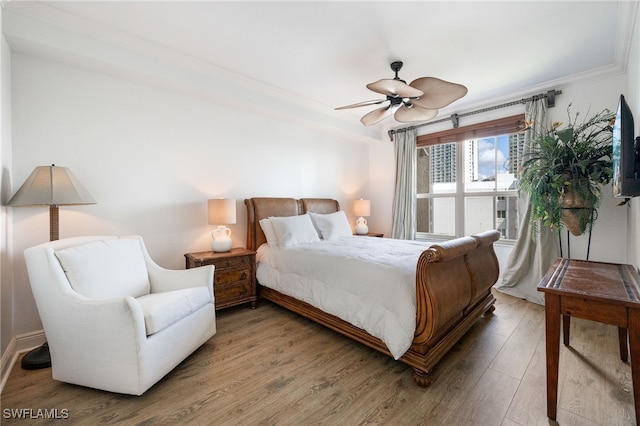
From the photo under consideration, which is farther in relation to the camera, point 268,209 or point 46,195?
point 268,209

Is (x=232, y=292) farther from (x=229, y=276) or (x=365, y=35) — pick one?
(x=365, y=35)

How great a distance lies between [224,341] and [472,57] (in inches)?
146

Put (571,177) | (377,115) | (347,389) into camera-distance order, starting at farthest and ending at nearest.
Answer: (377,115) < (571,177) < (347,389)

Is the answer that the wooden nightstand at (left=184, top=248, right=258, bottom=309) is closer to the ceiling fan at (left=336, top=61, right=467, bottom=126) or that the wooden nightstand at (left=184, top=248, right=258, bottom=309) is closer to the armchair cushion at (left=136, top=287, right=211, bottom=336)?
the armchair cushion at (left=136, top=287, right=211, bottom=336)

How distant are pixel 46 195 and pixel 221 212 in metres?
1.40

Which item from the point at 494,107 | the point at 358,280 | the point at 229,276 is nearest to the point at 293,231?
the point at 229,276

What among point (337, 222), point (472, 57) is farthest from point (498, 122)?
point (337, 222)

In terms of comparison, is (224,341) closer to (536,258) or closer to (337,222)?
(337,222)

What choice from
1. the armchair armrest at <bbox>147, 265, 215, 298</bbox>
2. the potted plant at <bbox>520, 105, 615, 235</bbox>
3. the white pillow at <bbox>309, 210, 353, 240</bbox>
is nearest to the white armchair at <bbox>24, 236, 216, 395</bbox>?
the armchair armrest at <bbox>147, 265, 215, 298</bbox>

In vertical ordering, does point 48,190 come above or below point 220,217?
above

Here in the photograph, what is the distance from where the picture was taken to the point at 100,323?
1.62 meters

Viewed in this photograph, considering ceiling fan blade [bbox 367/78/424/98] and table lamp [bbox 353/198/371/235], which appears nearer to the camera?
ceiling fan blade [bbox 367/78/424/98]

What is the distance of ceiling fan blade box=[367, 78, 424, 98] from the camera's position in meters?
2.14

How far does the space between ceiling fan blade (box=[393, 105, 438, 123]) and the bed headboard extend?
1.86 meters
